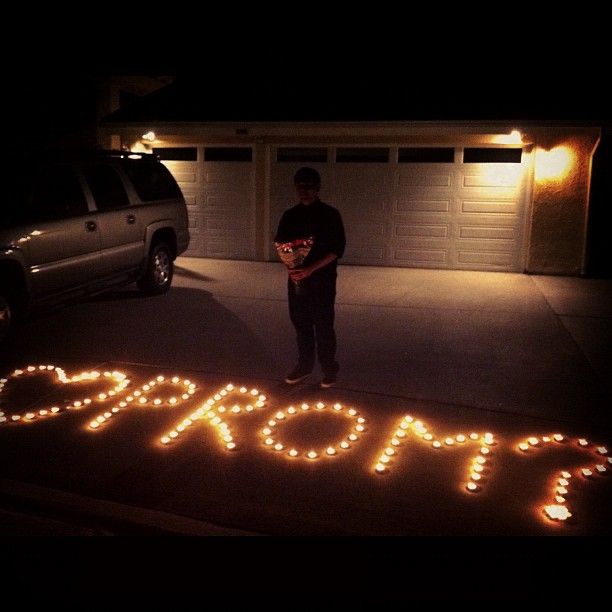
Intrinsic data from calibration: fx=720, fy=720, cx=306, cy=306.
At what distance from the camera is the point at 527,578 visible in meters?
3.49

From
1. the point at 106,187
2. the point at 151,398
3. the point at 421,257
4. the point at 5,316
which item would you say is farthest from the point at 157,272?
the point at 421,257

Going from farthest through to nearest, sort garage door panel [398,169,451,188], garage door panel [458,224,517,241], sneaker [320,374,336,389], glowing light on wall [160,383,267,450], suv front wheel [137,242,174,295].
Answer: garage door panel [398,169,451,188], garage door panel [458,224,517,241], suv front wheel [137,242,174,295], sneaker [320,374,336,389], glowing light on wall [160,383,267,450]

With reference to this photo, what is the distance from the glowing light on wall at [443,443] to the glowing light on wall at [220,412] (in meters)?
1.10

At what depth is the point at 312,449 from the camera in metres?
5.12

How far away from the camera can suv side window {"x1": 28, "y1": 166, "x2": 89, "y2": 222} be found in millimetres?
8055

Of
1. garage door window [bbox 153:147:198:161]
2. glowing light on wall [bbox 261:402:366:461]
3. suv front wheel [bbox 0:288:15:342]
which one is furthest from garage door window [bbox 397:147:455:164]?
glowing light on wall [bbox 261:402:366:461]

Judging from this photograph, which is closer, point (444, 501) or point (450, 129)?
point (444, 501)

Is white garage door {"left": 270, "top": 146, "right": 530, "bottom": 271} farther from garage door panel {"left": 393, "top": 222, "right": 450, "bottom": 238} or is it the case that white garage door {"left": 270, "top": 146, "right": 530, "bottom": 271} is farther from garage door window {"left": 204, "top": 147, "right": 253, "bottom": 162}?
garage door window {"left": 204, "top": 147, "right": 253, "bottom": 162}

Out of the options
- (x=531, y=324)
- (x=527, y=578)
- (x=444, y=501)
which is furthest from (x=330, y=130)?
(x=527, y=578)

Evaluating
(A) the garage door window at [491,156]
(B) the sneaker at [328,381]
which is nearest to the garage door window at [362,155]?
(A) the garage door window at [491,156]

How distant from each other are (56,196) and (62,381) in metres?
2.68

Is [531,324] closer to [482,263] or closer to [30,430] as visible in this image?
[482,263]

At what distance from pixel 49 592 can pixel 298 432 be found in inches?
94.5

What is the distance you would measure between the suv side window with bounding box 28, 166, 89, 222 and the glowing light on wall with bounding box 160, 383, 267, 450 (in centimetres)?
329
